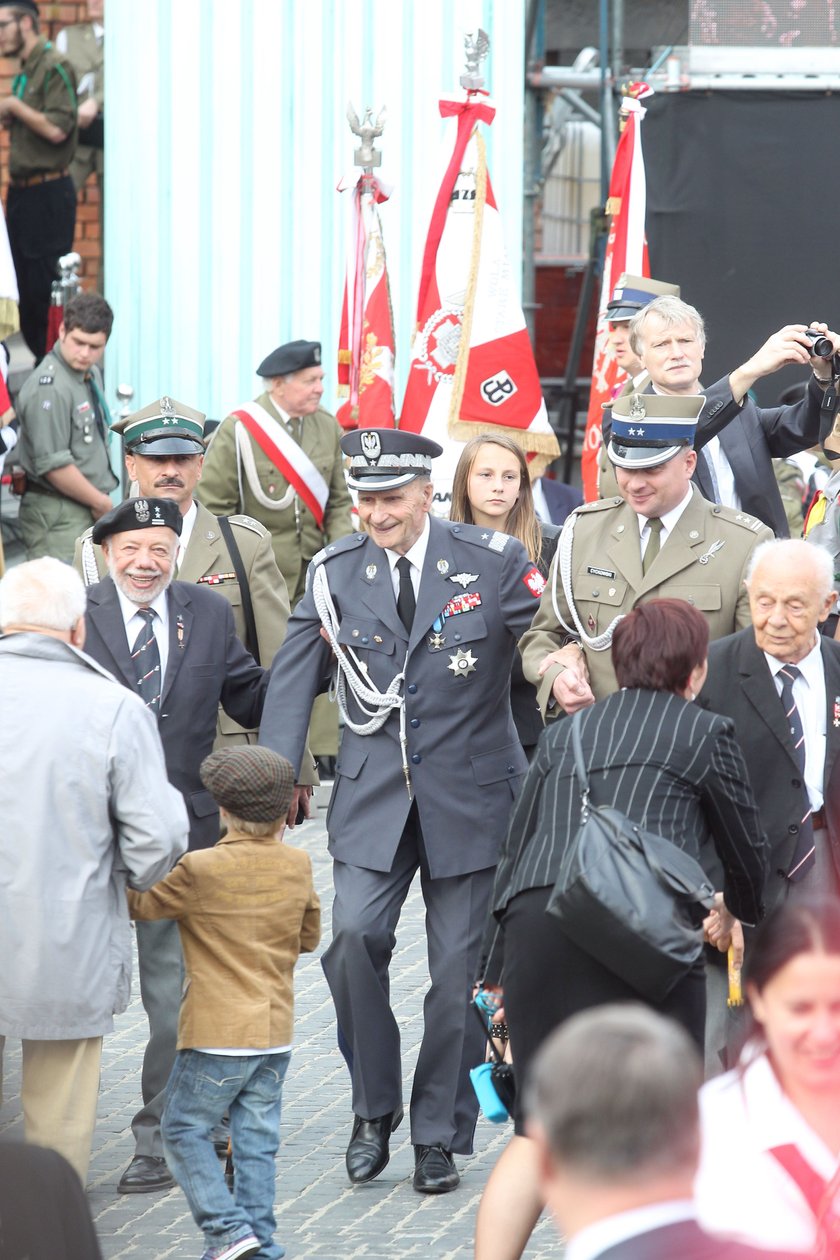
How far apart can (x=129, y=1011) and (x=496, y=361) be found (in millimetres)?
3371

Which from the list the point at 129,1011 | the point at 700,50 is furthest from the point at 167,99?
the point at 129,1011

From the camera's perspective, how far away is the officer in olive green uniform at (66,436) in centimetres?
1002

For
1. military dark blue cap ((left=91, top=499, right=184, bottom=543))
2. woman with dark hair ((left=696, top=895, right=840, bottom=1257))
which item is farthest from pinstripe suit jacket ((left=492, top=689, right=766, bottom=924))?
military dark blue cap ((left=91, top=499, right=184, bottom=543))

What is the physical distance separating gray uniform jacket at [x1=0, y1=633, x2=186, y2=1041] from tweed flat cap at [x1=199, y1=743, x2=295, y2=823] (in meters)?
0.20

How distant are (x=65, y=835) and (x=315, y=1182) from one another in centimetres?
145

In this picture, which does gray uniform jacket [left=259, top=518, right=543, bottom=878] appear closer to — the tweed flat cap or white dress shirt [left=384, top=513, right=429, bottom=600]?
white dress shirt [left=384, top=513, right=429, bottom=600]

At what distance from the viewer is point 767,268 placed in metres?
10.8

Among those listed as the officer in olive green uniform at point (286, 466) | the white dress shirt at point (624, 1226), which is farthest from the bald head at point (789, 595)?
the officer in olive green uniform at point (286, 466)

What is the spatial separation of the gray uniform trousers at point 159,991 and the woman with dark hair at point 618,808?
143 centimetres

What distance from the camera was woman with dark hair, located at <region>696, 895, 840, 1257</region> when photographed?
289 cm

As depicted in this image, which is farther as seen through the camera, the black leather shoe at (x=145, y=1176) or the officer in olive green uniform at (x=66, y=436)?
the officer in olive green uniform at (x=66, y=436)

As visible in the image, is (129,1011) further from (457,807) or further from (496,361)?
(496,361)

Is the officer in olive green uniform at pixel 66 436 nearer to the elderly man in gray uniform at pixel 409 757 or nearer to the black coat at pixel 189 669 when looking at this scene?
the black coat at pixel 189 669

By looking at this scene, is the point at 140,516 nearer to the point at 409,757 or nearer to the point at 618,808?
the point at 409,757
